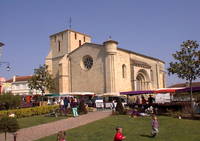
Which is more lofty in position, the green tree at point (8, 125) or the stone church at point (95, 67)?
the stone church at point (95, 67)

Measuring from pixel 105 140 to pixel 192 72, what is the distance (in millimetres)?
14608

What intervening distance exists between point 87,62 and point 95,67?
10.1 ft

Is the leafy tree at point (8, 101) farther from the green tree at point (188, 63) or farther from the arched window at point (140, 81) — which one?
the arched window at point (140, 81)

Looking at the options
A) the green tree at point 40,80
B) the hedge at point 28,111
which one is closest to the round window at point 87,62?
the green tree at point 40,80

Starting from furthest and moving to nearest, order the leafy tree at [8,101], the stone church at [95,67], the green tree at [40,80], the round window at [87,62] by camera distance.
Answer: the round window at [87,62] < the stone church at [95,67] < the green tree at [40,80] < the leafy tree at [8,101]

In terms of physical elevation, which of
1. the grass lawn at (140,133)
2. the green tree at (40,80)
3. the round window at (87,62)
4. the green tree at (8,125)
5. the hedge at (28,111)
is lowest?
the grass lawn at (140,133)

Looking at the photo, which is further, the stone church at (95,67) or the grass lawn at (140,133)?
the stone church at (95,67)

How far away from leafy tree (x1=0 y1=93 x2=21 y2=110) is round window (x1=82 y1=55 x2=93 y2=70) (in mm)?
22448

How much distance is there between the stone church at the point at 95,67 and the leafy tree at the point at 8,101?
1925cm

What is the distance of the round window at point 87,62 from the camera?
158 ft

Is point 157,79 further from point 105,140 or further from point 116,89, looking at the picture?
point 105,140

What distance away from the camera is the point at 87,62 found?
48.9 metres

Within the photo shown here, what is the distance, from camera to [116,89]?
142ft

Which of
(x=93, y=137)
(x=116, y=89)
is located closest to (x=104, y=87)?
(x=116, y=89)
